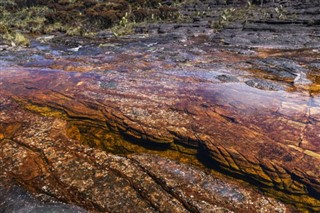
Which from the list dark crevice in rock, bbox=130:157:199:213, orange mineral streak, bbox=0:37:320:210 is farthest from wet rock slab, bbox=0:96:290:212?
orange mineral streak, bbox=0:37:320:210

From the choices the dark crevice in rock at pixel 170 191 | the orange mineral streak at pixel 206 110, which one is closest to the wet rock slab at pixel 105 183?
the dark crevice in rock at pixel 170 191

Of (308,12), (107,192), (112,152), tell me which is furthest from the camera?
(308,12)

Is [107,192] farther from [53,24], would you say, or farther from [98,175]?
[53,24]

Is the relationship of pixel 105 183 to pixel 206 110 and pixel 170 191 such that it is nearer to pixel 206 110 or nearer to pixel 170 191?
pixel 170 191

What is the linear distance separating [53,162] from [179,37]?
14.6 metres

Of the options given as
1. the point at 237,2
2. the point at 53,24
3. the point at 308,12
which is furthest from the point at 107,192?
the point at 237,2

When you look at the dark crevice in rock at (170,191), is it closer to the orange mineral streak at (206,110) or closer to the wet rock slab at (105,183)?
the wet rock slab at (105,183)

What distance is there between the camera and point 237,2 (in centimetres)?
2916

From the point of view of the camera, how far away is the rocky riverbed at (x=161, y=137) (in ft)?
13.4

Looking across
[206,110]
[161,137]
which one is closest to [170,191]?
[161,137]

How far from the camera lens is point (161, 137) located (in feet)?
18.1

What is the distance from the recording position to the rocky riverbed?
4.09 m

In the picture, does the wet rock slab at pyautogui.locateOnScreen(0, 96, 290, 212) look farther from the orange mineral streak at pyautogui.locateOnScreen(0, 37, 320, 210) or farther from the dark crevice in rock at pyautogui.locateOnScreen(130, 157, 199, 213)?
the orange mineral streak at pyautogui.locateOnScreen(0, 37, 320, 210)

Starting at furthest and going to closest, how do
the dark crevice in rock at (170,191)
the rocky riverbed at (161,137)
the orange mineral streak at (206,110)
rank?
the orange mineral streak at (206,110) < the rocky riverbed at (161,137) < the dark crevice in rock at (170,191)
